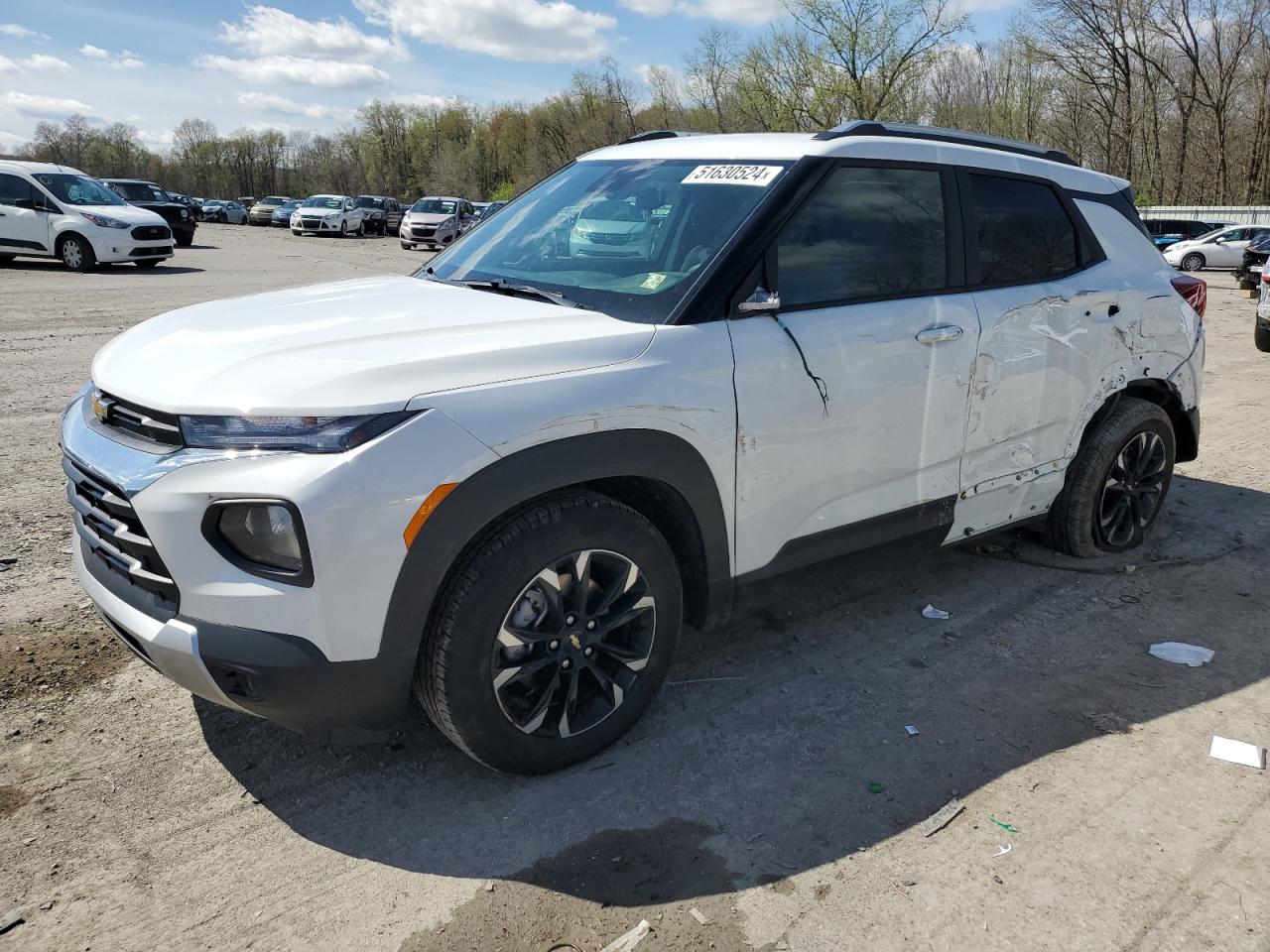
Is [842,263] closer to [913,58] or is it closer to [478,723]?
[478,723]

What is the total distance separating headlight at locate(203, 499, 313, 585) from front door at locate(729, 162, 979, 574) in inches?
53.5

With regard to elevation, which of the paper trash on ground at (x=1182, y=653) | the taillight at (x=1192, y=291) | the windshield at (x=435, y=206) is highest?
the windshield at (x=435, y=206)

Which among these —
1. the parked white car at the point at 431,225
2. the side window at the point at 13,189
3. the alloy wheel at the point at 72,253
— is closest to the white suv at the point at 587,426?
the alloy wheel at the point at 72,253

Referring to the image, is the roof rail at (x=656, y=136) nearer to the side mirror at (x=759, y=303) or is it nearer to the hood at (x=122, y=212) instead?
the side mirror at (x=759, y=303)

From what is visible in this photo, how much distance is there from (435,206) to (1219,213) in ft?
112

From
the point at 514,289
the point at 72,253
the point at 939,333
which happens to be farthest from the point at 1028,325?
the point at 72,253

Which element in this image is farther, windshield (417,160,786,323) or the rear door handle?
the rear door handle

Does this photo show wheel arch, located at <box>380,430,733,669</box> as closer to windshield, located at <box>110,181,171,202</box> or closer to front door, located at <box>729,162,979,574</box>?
front door, located at <box>729,162,979,574</box>

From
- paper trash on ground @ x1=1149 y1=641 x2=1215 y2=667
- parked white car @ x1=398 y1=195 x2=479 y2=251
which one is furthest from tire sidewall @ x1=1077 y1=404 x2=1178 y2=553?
parked white car @ x1=398 y1=195 x2=479 y2=251

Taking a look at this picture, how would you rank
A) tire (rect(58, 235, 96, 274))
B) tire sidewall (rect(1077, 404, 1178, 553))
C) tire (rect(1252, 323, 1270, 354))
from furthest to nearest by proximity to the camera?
tire (rect(58, 235, 96, 274)) < tire (rect(1252, 323, 1270, 354)) < tire sidewall (rect(1077, 404, 1178, 553))

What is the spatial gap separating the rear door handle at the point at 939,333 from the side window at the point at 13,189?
20.1 meters

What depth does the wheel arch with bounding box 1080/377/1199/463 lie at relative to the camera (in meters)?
4.48

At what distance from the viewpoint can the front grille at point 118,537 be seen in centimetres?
248

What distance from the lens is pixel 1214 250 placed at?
27.5 metres
